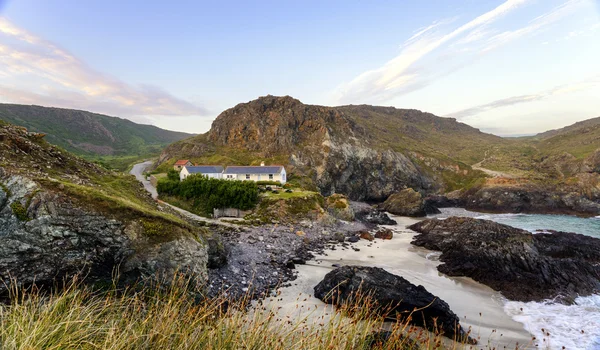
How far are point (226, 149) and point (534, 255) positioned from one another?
8271cm

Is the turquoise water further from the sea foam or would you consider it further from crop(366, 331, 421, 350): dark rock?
crop(366, 331, 421, 350): dark rock

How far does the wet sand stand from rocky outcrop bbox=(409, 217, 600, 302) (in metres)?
1.47

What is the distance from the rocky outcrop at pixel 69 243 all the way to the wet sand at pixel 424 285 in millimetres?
6675

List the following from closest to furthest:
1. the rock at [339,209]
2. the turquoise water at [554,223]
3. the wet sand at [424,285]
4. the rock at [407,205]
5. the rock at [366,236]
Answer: the wet sand at [424,285] < the rock at [366,236] < the turquoise water at [554,223] < the rock at [339,209] < the rock at [407,205]

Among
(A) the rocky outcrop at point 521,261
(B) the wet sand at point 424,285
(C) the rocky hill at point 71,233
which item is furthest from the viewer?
(A) the rocky outcrop at point 521,261

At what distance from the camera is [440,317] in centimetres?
1427

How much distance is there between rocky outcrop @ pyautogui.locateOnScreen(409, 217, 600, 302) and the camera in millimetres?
20078

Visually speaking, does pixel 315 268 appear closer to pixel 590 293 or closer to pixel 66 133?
pixel 590 293

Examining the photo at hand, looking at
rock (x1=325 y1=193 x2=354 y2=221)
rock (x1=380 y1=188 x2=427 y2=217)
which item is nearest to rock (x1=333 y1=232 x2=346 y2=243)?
rock (x1=325 y1=193 x2=354 y2=221)

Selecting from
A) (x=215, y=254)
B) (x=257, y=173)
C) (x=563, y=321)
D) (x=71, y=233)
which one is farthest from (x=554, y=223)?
(x=71, y=233)

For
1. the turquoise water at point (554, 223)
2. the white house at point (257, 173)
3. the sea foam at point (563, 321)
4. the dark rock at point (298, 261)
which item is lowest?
the turquoise water at point (554, 223)

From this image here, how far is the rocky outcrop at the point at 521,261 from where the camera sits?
20078 millimetres

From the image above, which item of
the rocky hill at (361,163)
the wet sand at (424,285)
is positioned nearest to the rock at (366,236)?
the wet sand at (424,285)

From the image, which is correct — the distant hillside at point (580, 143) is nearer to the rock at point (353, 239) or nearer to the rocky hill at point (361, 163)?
the rocky hill at point (361, 163)
